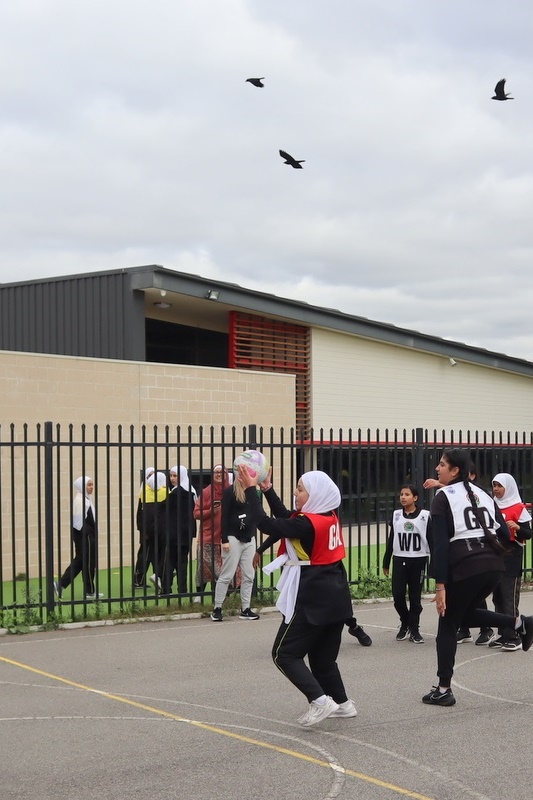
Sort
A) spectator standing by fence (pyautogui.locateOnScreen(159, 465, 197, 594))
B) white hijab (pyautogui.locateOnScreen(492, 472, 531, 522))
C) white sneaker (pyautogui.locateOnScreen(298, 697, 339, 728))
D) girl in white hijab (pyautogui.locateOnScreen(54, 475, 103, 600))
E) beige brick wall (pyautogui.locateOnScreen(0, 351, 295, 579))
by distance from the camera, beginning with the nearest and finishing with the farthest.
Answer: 1. white sneaker (pyautogui.locateOnScreen(298, 697, 339, 728))
2. white hijab (pyautogui.locateOnScreen(492, 472, 531, 522))
3. spectator standing by fence (pyautogui.locateOnScreen(159, 465, 197, 594))
4. girl in white hijab (pyautogui.locateOnScreen(54, 475, 103, 600))
5. beige brick wall (pyautogui.locateOnScreen(0, 351, 295, 579))

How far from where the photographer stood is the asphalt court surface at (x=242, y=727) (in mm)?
5438

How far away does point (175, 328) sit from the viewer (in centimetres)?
2608

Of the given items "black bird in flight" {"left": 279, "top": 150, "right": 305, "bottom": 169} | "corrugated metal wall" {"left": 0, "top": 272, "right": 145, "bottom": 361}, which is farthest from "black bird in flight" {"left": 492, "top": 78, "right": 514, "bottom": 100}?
"corrugated metal wall" {"left": 0, "top": 272, "right": 145, "bottom": 361}

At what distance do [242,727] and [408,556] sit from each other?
4.12 m

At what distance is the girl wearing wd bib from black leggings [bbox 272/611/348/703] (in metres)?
3.51

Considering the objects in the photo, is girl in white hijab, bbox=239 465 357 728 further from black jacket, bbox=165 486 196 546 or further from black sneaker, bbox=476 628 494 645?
black jacket, bbox=165 486 196 546

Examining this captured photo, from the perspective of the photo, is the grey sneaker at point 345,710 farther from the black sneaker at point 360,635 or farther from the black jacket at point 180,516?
the black jacket at point 180,516

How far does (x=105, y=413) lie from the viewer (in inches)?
737

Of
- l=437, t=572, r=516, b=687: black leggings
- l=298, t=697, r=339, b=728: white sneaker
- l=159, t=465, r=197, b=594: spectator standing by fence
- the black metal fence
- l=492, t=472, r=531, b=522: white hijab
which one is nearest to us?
l=298, t=697, r=339, b=728: white sneaker

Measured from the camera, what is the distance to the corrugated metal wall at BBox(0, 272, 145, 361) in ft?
72.0

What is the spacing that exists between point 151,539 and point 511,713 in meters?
8.22

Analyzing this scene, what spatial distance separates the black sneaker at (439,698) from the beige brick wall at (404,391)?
60.3 ft

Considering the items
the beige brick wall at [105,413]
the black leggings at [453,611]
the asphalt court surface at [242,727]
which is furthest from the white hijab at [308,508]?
the beige brick wall at [105,413]

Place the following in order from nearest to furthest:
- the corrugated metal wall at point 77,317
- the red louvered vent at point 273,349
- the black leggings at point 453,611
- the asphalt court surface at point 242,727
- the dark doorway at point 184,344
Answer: the asphalt court surface at point 242,727
the black leggings at point 453,611
the corrugated metal wall at point 77,317
the red louvered vent at point 273,349
the dark doorway at point 184,344
